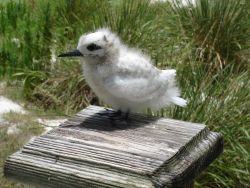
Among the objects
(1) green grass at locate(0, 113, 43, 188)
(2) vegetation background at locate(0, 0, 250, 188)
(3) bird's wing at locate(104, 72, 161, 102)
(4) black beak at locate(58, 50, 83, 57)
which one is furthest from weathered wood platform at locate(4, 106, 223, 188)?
(2) vegetation background at locate(0, 0, 250, 188)

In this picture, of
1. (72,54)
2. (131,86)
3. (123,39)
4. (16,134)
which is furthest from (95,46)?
(123,39)

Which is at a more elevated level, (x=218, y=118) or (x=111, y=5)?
(x=111, y=5)

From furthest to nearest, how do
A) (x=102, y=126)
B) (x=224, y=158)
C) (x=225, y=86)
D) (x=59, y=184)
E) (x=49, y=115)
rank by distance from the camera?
(x=49, y=115), (x=225, y=86), (x=224, y=158), (x=102, y=126), (x=59, y=184)

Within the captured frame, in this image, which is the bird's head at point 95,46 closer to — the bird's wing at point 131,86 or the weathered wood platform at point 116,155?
the bird's wing at point 131,86

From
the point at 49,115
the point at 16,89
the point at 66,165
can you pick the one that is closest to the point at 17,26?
Answer: the point at 16,89

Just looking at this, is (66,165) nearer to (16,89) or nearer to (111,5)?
(16,89)

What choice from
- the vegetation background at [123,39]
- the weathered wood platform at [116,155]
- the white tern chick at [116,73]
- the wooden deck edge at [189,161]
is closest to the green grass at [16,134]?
the vegetation background at [123,39]

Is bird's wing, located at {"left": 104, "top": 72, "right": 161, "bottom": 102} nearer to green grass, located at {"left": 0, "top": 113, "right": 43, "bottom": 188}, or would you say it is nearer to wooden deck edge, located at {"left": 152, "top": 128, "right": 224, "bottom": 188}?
wooden deck edge, located at {"left": 152, "top": 128, "right": 224, "bottom": 188}

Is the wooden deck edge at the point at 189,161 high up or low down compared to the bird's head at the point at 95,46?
down
